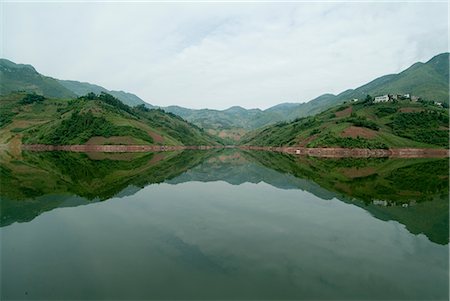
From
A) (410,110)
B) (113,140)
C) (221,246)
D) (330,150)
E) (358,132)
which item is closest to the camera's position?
(221,246)

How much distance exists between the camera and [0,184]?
156 ft

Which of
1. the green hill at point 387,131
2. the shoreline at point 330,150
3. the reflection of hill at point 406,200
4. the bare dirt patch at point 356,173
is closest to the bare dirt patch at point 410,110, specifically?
the green hill at point 387,131

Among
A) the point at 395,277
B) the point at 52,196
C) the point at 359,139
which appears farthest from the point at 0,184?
the point at 359,139

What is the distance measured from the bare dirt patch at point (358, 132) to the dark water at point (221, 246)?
121708mm

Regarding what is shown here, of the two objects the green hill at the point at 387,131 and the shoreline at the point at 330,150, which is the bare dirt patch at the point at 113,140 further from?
the green hill at the point at 387,131

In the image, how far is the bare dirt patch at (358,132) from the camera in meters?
158

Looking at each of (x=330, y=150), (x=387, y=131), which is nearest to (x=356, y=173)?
(x=330, y=150)

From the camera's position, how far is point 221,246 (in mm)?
21547

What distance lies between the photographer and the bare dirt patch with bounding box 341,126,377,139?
158238 millimetres

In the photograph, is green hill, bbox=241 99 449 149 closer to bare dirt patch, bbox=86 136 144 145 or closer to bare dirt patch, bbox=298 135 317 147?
bare dirt patch, bbox=298 135 317 147

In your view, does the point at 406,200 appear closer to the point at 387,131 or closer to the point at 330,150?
the point at 330,150

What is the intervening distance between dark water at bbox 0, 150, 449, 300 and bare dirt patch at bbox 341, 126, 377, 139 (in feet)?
399

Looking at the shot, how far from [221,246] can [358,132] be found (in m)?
154

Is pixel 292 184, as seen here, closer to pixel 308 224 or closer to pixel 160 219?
pixel 308 224
